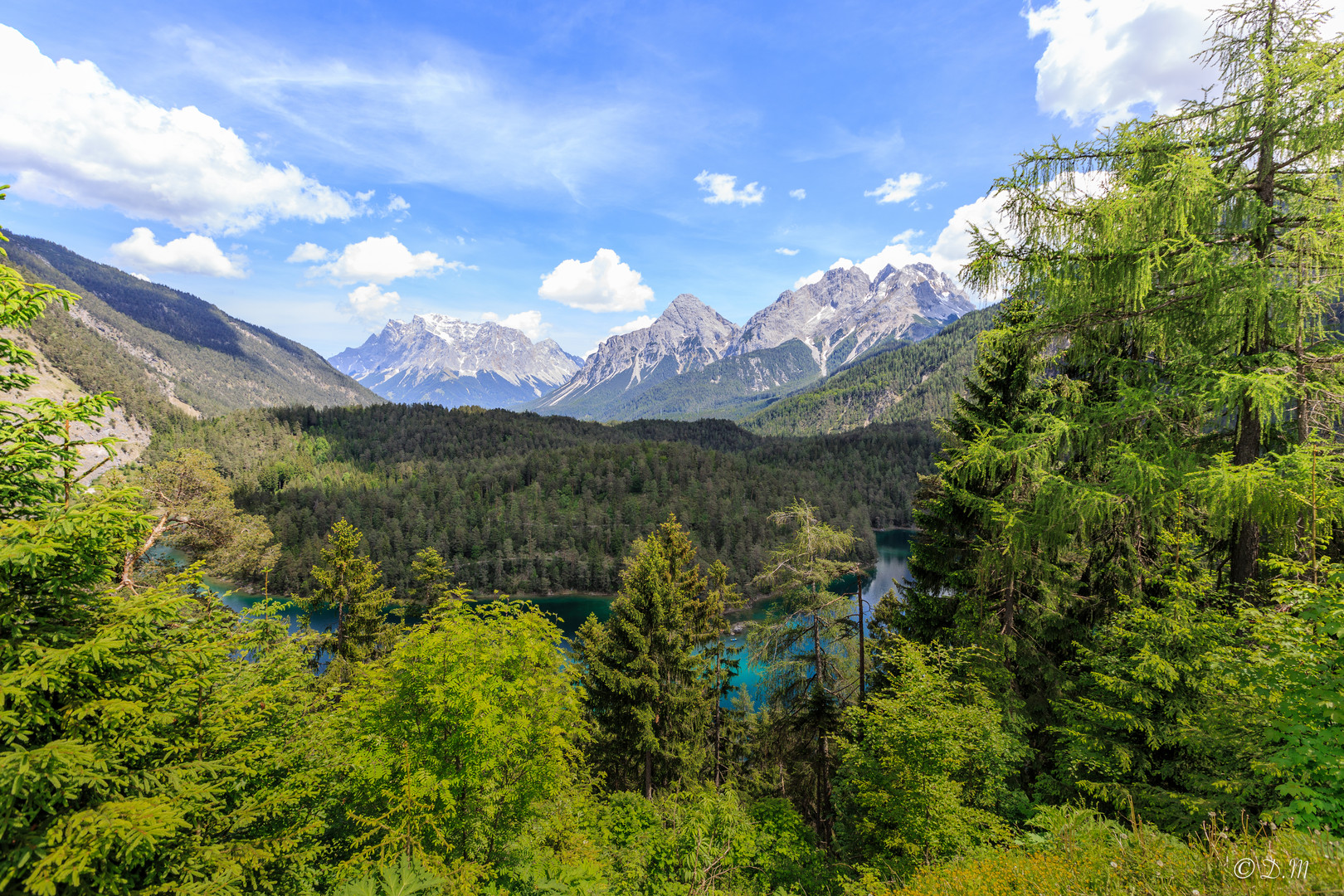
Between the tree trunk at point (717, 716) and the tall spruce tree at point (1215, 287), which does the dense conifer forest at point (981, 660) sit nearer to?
the tall spruce tree at point (1215, 287)

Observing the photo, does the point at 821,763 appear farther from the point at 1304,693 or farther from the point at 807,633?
the point at 1304,693

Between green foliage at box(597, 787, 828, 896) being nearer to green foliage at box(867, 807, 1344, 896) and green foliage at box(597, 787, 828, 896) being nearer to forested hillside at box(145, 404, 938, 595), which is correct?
green foliage at box(867, 807, 1344, 896)

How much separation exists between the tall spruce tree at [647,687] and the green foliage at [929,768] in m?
10.7

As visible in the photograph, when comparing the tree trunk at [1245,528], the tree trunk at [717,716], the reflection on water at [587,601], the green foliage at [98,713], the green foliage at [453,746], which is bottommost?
the reflection on water at [587,601]

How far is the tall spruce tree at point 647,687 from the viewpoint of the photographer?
2056cm

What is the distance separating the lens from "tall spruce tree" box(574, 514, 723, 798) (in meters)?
20.6

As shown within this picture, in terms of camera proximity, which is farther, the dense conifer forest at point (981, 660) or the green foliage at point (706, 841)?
the green foliage at point (706, 841)

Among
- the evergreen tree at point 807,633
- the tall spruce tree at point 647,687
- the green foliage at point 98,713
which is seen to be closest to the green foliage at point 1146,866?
the evergreen tree at point 807,633

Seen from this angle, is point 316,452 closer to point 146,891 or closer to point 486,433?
point 486,433

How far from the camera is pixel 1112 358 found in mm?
8234

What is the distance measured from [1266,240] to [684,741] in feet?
74.2

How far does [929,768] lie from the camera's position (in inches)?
376

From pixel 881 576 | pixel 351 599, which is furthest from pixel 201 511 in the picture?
pixel 881 576

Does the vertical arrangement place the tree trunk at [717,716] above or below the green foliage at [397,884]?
below
